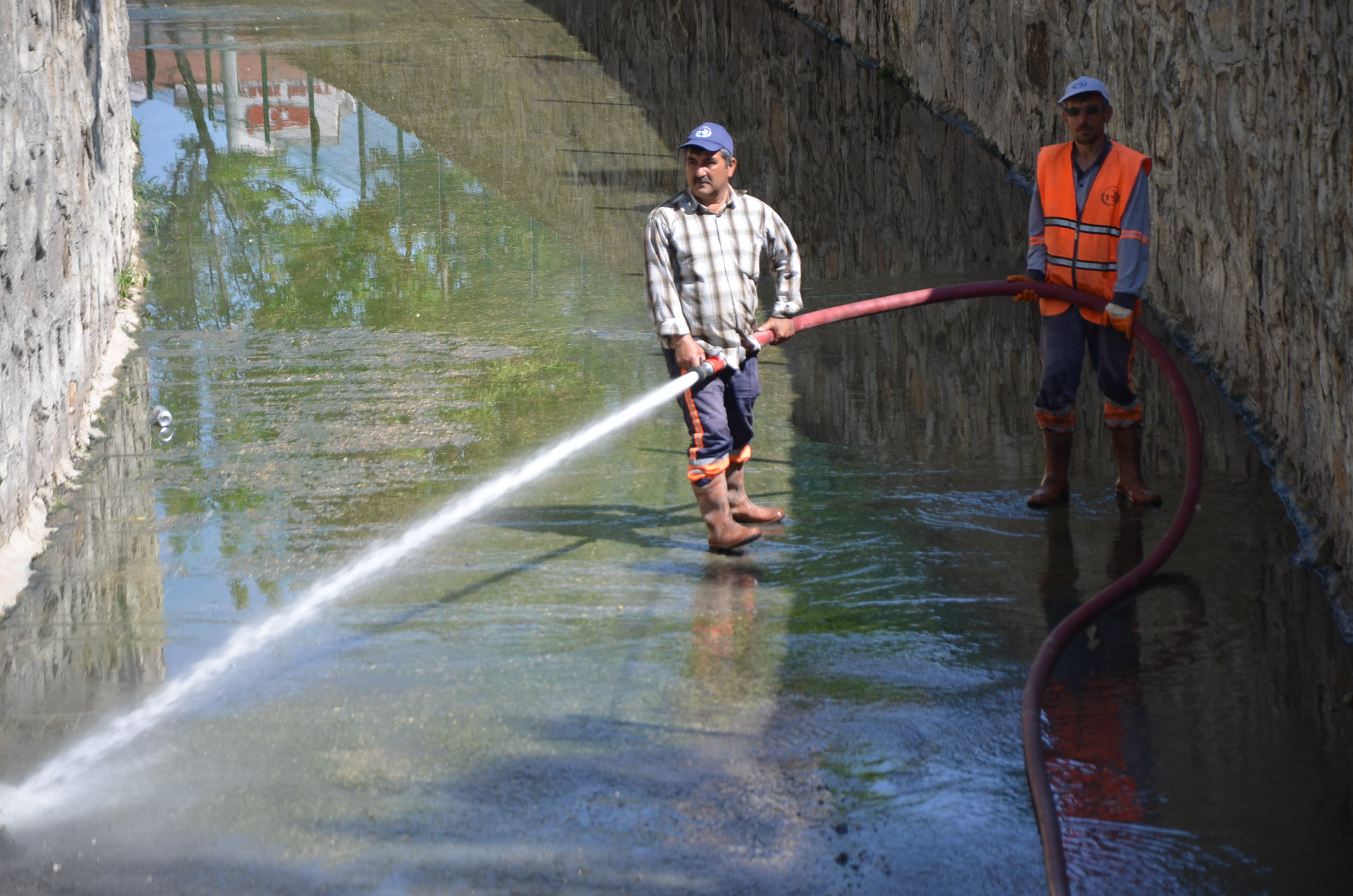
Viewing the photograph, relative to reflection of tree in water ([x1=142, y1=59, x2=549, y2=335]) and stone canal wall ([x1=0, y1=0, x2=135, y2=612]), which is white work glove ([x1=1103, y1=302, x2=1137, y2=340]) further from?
reflection of tree in water ([x1=142, y1=59, x2=549, y2=335])

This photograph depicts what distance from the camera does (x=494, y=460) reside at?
252 inches

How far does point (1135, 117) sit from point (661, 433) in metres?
4.43

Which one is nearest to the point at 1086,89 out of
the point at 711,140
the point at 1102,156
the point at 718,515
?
the point at 1102,156

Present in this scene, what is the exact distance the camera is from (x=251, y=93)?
15508 mm

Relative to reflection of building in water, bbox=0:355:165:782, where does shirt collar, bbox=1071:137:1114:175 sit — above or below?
above

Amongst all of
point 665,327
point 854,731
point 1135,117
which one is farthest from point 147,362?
point 1135,117

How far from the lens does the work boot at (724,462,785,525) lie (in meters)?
5.70

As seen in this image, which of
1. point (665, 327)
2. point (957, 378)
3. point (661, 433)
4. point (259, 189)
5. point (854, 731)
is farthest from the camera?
point (259, 189)

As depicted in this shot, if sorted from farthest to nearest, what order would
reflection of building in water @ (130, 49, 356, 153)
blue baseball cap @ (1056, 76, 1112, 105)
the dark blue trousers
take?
reflection of building in water @ (130, 49, 356, 153)
the dark blue trousers
blue baseball cap @ (1056, 76, 1112, 105)

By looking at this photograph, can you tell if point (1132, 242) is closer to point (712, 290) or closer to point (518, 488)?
point (712, 290)

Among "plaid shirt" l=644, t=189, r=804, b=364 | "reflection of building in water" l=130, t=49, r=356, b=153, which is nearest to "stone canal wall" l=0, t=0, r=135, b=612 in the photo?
"plaid shirt" l=644, t=189, r=804, b=364

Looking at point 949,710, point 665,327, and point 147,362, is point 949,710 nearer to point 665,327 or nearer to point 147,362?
point 665,327

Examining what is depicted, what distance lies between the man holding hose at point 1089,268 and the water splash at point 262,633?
1612mm

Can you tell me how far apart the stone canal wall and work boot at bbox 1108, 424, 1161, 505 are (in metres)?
4.34
